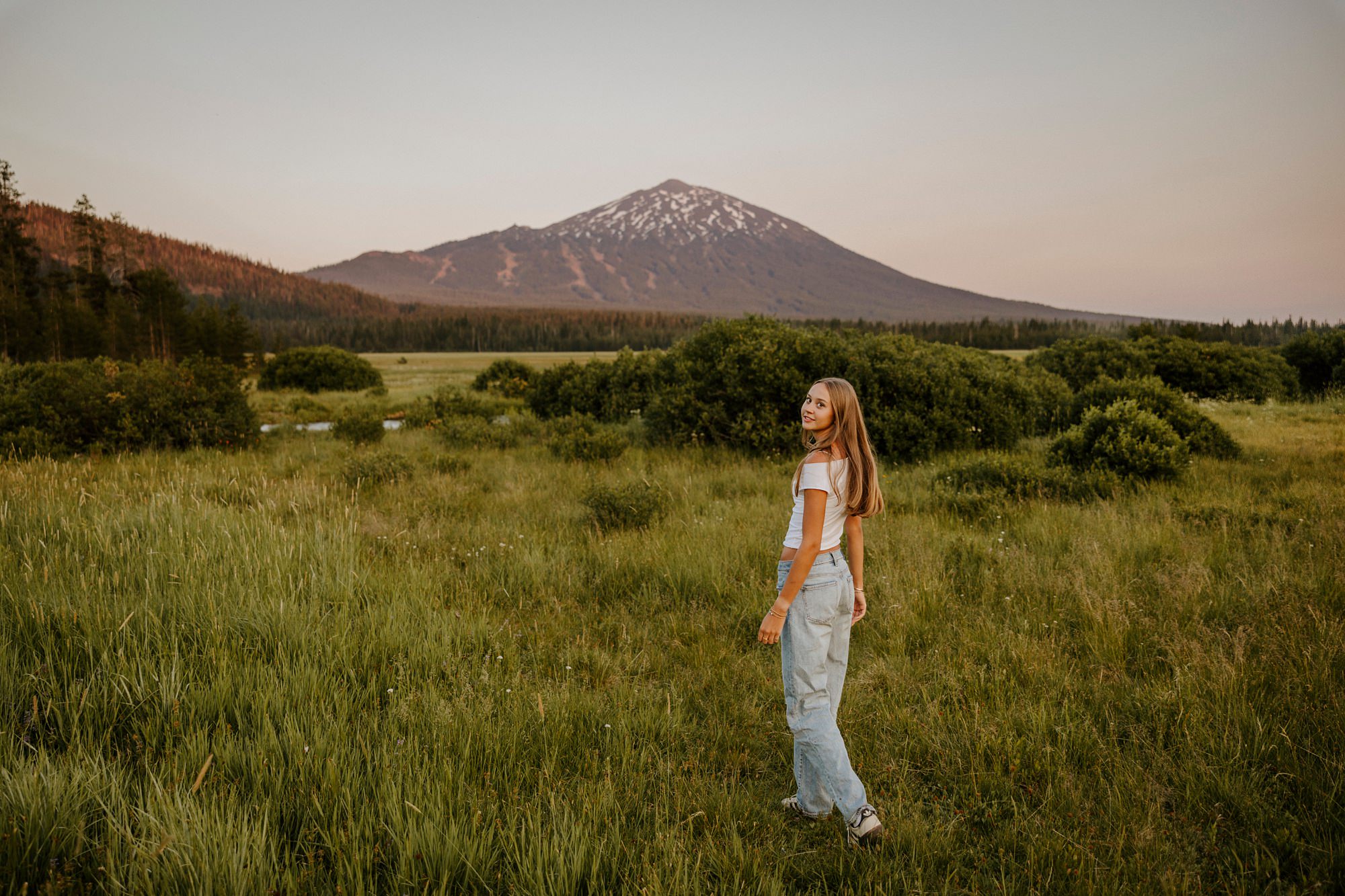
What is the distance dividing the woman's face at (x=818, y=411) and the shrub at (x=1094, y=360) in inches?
760

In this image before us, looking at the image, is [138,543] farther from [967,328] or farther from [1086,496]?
[967,328]

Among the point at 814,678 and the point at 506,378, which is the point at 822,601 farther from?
the point at 506,378

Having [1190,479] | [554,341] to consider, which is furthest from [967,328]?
[1190,479]

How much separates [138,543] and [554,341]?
400ft

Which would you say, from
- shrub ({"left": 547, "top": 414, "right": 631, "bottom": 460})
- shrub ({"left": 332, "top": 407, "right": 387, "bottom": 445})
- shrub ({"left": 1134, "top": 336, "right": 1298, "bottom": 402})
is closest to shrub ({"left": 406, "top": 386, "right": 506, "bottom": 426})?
shrub ({"left": 332, "top": 407, "right": 387, "bottom": 445})

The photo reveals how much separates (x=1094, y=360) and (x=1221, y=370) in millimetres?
4388

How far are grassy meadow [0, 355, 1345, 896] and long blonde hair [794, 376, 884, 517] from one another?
142cm

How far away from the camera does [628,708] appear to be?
352 centimetres

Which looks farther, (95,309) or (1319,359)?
(95,309)

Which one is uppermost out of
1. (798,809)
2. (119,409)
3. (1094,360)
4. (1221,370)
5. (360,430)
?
(1094,360)

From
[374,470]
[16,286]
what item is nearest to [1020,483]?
[374,470]

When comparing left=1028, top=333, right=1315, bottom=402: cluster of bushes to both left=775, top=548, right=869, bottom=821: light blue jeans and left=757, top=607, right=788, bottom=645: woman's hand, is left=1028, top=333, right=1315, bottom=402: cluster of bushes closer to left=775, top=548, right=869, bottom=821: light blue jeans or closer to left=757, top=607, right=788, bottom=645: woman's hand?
left=775, top=548, right=869, bottom=821: light blue jeans

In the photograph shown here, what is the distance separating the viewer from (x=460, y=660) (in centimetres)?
398

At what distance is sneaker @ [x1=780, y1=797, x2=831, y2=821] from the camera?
286 centimetres
